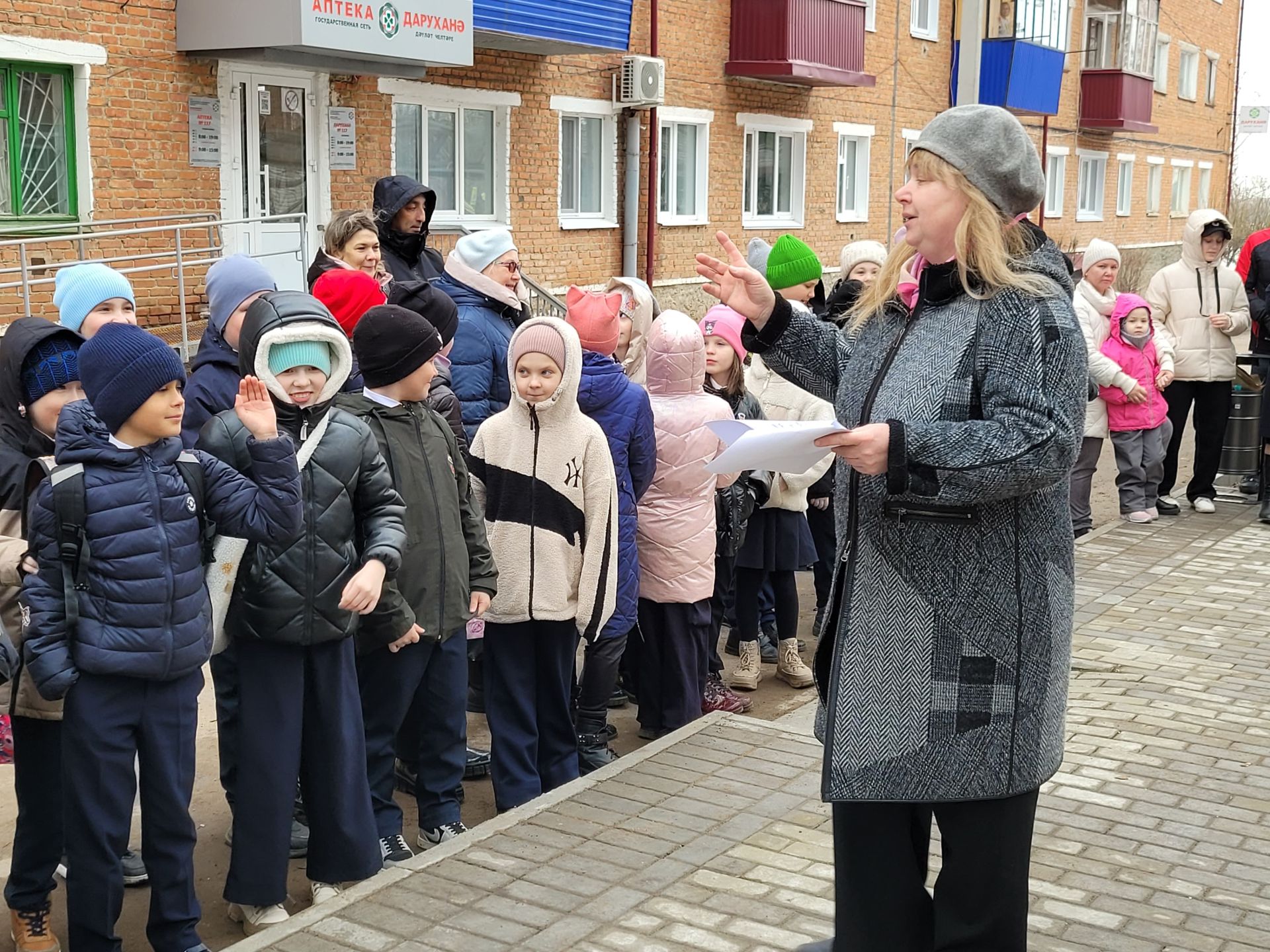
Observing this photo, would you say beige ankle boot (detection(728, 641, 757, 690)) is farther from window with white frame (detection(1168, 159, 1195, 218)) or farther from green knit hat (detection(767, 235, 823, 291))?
window with white frame (detection(1168, 159, 1195, 218))

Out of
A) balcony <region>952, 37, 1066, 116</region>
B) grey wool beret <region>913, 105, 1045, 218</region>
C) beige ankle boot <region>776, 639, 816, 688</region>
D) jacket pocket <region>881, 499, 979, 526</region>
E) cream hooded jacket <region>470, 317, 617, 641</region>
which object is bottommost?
beige ankle boot <region>776, 639, 816, 688</region>

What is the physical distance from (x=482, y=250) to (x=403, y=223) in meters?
1.66

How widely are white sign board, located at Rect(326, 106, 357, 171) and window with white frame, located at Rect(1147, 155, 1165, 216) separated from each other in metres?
28.2

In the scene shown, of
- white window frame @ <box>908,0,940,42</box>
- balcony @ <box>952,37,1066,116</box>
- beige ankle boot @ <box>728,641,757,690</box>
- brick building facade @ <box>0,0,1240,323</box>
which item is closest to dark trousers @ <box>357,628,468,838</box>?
beige ankle boot @ <box>728,641,757,690</box>

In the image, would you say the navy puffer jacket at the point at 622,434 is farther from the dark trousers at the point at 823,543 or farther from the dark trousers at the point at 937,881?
the dark trousers at the point at 937,881

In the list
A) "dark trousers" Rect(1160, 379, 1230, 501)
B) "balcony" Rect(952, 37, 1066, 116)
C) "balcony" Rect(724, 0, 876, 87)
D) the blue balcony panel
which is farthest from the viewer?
"balcony" Rect(952, 37, 1066, 116)

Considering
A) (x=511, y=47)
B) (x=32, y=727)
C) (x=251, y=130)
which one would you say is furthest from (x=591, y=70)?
(x=32, y=727)

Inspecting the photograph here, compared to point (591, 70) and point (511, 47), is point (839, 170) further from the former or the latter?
point (511, 47)

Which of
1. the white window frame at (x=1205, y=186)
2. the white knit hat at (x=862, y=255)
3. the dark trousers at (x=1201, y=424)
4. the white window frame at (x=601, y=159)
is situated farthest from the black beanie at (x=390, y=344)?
the white window frame at (x=1205, y=186)

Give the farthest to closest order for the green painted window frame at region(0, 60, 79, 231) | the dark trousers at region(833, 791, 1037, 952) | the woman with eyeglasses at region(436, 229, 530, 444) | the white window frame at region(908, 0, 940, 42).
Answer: the white window frame at region(908, 0, 940, 42)
the green painted window frame at region(0, 60, 79, 231)
the woman with eyeglasses at region(436, 229, 530, 444)
the dark trousers at region(833, 791, 1037, 952)

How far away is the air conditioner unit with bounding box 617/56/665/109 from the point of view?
19.1 metres

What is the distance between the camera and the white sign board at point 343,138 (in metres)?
15.3

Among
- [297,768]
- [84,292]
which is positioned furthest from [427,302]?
[297,768]

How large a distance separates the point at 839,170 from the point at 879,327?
2276 centimetres
